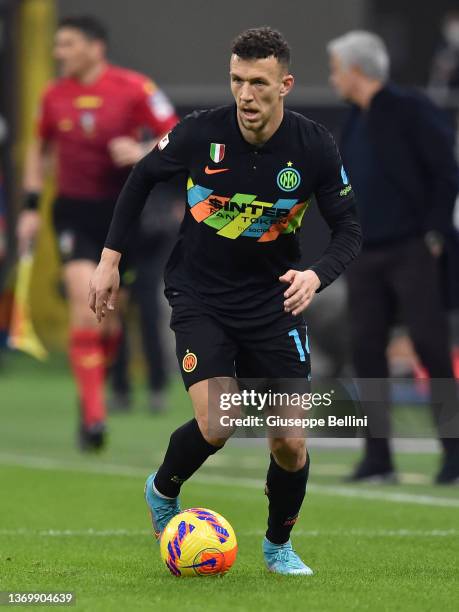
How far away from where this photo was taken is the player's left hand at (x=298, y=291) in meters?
6.10

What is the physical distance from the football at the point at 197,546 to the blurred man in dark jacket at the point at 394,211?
11.8 ft

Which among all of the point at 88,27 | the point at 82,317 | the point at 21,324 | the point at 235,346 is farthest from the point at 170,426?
the point at 235,346

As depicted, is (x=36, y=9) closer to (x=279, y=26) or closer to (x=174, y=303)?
(x=279, y=26)

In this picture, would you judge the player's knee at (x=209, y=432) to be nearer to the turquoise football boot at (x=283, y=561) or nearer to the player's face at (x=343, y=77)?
the turquoise football boot at (x=283, y=561)

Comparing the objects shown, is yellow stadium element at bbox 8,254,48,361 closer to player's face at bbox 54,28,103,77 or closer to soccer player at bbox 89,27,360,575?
player's face at bbox 54,28,103,77

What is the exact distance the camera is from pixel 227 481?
33.3 ft

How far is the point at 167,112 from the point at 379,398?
240 centimetres

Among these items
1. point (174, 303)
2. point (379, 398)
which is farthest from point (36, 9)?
point (174, 303)

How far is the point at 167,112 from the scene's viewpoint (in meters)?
11.5

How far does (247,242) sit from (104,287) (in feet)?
1.91

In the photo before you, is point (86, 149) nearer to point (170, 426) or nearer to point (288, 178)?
point (170, 426)

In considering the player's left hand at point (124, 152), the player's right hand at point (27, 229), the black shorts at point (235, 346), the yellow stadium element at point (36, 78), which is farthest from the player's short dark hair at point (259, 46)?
the yellow stadium element at point (36, 78)

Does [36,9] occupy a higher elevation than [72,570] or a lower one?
higher

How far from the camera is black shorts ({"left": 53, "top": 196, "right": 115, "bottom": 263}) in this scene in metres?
11.4
